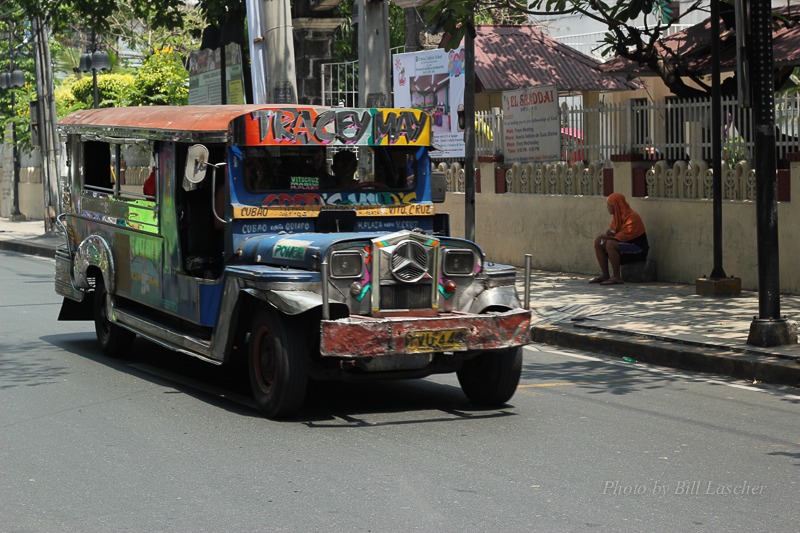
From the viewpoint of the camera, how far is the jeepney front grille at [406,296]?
691cm

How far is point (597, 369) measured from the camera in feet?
29.6

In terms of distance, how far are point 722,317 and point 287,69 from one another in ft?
20.0

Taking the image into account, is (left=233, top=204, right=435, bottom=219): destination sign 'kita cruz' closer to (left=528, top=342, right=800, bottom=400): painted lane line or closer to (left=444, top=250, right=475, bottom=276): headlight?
(left=444, top=250, right=475, bottom=276): headlight

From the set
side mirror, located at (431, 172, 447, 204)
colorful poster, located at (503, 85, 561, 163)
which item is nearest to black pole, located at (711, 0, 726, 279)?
colorful poster, located at (503, 85, 561, 163)

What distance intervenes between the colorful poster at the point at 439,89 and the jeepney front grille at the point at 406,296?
1124cm

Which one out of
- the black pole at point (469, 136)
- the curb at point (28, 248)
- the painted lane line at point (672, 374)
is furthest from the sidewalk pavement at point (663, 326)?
the curb at point (28, 248)

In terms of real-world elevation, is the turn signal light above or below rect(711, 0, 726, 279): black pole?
below

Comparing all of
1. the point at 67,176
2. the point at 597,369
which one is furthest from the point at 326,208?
the point at 67,176

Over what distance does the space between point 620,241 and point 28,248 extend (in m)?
14.2

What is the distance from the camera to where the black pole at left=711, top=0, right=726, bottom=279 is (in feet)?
39.0

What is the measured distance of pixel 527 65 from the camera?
75.2ft

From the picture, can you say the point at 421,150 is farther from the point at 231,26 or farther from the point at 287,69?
the point at 231,26

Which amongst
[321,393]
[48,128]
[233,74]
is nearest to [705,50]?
[233,74]

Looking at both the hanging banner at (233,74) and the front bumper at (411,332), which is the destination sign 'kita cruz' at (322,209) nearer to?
the front bumper at (411,332)
